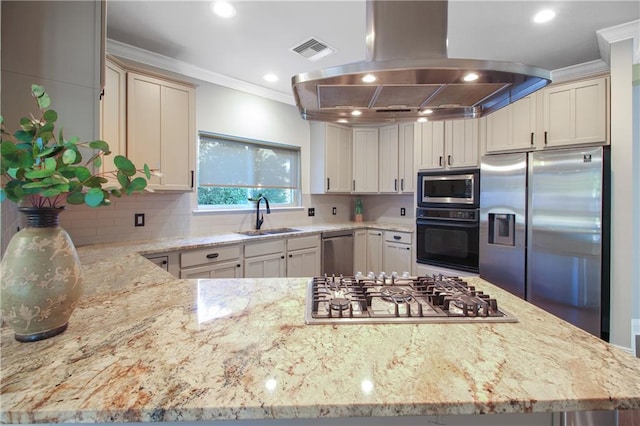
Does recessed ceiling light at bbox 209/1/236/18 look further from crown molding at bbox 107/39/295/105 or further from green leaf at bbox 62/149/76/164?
green leaf at bbox 62/149/76/164

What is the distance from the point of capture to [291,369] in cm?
67

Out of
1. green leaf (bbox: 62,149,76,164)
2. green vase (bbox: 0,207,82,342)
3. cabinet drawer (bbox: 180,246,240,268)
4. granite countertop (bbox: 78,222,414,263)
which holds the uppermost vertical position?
green leaf (bbox: 62,149,76,164)

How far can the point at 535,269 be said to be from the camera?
2559 millimetres

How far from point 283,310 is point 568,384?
0.79 metres

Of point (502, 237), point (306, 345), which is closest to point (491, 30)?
point (502, 237)

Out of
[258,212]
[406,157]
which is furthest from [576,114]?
[258,212]

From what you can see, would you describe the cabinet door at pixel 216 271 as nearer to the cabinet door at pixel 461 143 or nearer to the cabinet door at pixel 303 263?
the cabinet door at pixel 303 263

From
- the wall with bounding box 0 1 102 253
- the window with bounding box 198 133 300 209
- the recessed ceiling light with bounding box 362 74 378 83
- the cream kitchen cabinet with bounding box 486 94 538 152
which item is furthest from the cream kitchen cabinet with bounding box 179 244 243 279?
the cream kitchen cabinet with bounding box 486 94 538 152

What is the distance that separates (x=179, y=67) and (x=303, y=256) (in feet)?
7.67

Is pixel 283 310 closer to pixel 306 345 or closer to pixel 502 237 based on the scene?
pixel 306 345

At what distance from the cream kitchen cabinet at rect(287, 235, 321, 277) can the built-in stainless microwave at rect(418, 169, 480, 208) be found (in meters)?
1.35

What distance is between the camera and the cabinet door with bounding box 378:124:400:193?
395 cm

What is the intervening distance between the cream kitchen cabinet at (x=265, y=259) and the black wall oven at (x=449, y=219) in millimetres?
1606

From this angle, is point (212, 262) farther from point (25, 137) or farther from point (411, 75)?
point (411, 75)
